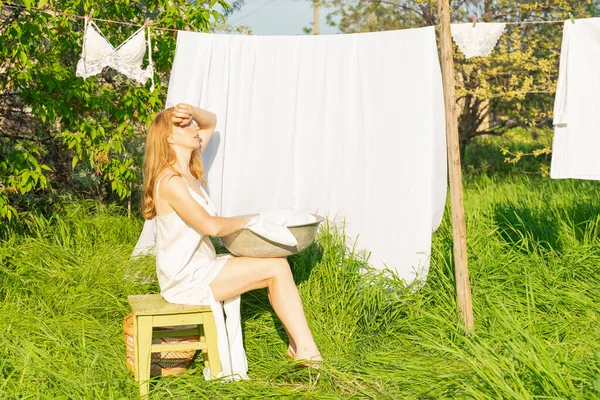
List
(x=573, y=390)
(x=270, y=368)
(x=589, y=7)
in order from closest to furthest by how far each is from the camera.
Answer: (x=573, y=390), (x=270, y=368), (x=589, y=7)

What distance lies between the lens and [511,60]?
704 cm

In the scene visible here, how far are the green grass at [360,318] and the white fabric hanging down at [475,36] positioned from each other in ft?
3.71

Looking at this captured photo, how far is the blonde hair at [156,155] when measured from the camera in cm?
338

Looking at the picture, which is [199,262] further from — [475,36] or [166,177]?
[475,36]

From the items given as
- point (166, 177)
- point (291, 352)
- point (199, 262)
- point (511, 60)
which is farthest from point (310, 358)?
point (511, 60)

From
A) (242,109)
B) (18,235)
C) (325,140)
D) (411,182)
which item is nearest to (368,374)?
(411,182)

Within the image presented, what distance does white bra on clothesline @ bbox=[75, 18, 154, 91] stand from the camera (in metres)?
3.84

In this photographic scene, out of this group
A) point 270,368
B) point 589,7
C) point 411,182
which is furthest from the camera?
point 589,7

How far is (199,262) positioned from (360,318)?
0.90 m

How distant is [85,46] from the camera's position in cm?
383

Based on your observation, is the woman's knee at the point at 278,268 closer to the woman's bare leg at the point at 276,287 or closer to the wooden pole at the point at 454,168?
the woman's bare leg at the point at 276,287

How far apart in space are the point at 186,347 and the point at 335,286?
0.89 metres

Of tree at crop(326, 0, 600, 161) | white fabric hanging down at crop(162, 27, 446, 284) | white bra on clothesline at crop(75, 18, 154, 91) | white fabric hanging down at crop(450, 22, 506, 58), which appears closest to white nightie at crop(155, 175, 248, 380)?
white fabric hanging down at crop(162, 27, 446, 284)

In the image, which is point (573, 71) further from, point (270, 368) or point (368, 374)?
point (270, 368)
